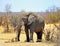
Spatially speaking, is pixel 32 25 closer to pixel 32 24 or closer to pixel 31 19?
pixel 32 24

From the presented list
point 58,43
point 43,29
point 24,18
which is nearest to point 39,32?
point 43,29

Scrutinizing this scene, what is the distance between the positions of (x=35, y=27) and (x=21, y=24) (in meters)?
1.03

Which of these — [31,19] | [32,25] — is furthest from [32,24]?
[31,19]

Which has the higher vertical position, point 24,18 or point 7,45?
point 24,18

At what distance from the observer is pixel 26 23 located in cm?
2000

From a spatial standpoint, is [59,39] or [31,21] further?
[31,21]

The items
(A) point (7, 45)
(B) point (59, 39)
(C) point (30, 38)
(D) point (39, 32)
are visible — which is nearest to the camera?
(B) point (59, 39)

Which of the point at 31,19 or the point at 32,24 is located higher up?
the point at 31,19

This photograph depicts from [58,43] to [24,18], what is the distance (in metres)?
12.9

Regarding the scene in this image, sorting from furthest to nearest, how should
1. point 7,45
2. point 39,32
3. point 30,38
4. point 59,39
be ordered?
point 39,32 < point 30,38 < point 7,45 < point 59,39

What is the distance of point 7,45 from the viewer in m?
17.2

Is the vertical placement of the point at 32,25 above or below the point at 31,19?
below

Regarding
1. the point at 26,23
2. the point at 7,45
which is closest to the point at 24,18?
the point at 26,23

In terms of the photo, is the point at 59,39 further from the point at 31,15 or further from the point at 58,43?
the point at 31,15
